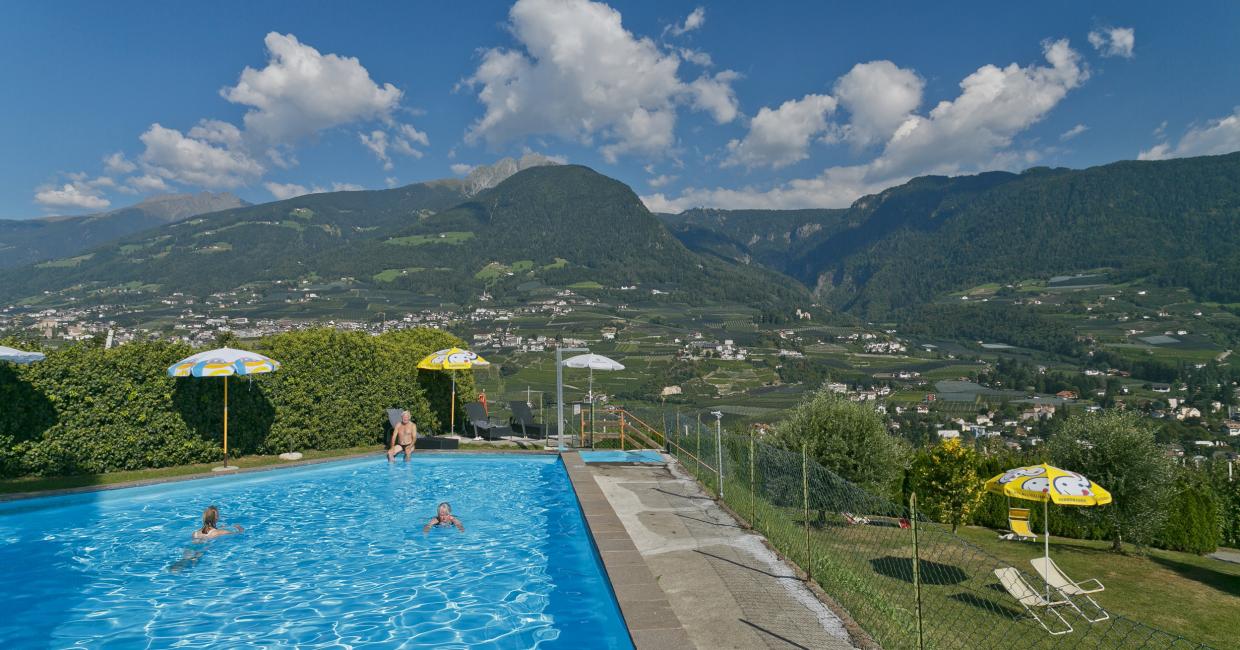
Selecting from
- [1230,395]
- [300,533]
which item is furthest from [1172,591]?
[1230,395]

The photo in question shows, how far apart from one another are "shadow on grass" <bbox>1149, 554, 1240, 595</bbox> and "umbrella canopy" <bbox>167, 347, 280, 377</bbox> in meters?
16.3

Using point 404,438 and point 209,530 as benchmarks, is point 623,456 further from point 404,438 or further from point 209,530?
point 209,530

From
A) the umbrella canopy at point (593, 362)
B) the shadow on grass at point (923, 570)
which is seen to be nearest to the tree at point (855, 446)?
the shadow on grass at point (923, 570)

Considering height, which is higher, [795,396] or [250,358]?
[250,358]

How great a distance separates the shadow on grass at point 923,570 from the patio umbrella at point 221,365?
11.7 metres

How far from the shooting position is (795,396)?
2598 inches

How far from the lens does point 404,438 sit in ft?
49.5

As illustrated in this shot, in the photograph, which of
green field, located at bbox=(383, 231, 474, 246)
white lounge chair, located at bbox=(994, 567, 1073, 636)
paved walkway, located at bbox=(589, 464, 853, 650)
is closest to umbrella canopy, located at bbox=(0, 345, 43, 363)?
paved walkway, located at bbox=(589, 464, 853, 650)

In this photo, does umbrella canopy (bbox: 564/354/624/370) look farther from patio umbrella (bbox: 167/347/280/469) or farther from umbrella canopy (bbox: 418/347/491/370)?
patio umbrella (bbox: 167/347/280/469)

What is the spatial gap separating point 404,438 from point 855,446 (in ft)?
33.7

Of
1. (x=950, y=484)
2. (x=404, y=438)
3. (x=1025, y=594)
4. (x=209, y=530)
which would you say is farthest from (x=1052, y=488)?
(x=404, y=438)

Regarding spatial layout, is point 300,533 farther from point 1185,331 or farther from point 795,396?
point 1185,331

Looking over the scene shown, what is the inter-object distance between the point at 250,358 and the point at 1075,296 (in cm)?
18380

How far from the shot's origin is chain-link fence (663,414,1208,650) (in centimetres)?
579
